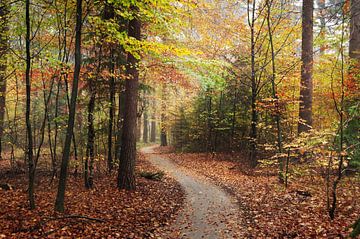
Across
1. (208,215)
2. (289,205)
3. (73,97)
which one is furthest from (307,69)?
(73,97)

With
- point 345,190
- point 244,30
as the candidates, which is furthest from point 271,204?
point 244,30

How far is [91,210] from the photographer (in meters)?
8.07

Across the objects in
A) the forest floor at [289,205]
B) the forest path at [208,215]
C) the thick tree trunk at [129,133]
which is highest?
the thick tree trunk at [129,133]

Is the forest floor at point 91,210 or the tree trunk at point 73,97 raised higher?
the tree trunk at point 73,97

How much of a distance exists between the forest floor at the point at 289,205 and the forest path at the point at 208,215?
317 mm

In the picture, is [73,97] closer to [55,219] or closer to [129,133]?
[55,219]

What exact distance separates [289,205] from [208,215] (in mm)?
2455

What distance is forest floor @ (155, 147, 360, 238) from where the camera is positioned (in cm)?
629

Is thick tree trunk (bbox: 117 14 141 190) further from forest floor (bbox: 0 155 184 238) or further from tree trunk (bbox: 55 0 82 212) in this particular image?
tree trunk (bbox: 55 0 82 212)

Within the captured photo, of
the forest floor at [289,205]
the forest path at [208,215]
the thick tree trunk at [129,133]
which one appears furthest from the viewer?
the thick tree trunk at [129,133]

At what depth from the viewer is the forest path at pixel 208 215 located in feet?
22.8

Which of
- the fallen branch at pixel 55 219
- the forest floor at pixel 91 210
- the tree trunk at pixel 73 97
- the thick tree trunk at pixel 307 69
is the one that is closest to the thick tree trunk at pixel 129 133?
the forest floor at pixel 91 210

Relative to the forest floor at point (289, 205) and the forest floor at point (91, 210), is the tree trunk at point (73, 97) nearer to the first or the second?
the forest floor at point (91, 210)

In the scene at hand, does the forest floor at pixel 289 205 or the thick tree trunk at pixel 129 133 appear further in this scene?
the thick tree trunk at pixel 129 133
